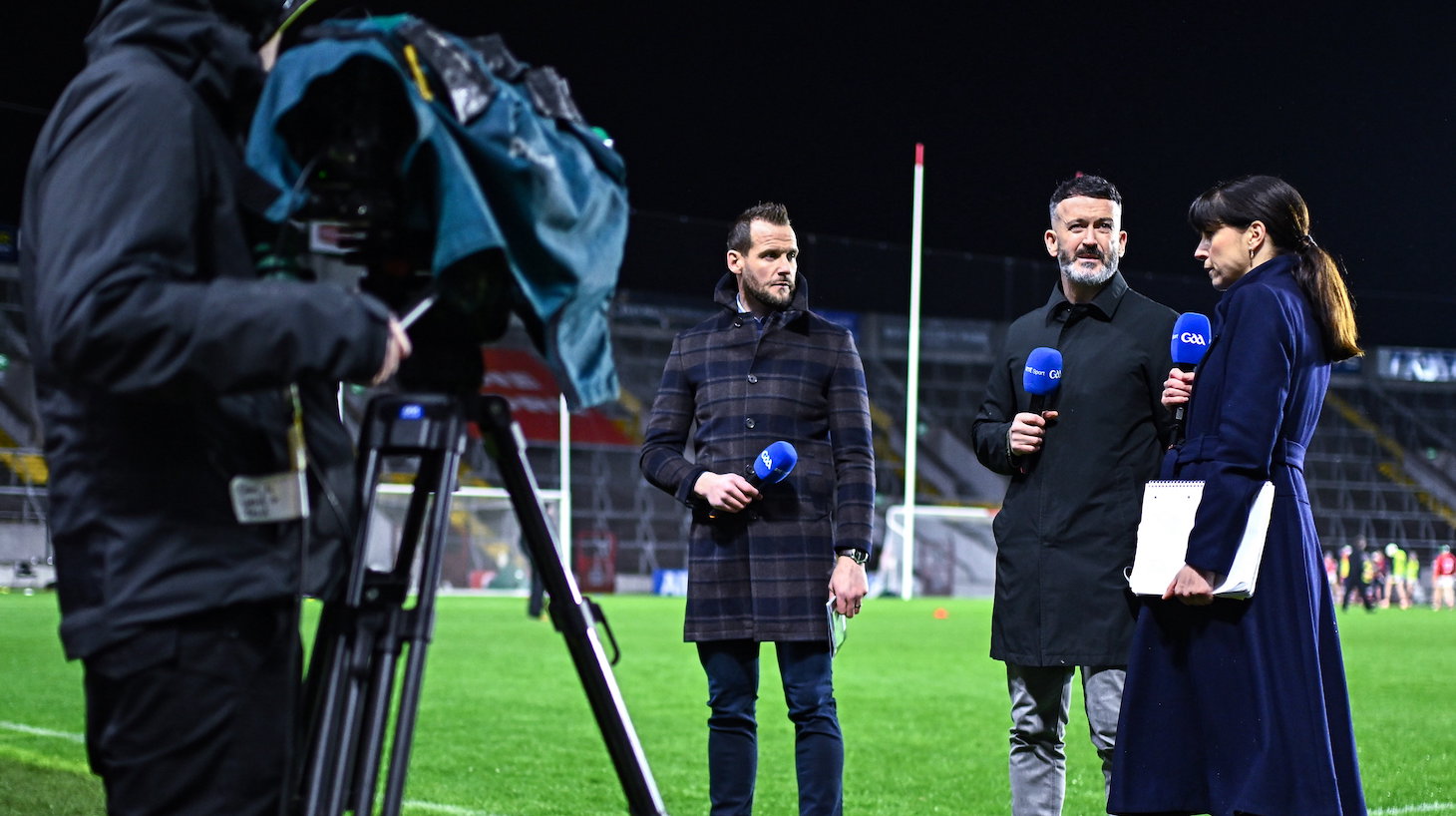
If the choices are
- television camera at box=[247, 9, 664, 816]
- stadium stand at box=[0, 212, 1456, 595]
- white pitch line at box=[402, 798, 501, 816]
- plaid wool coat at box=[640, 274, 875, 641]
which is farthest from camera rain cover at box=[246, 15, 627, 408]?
stadium stand at box=[0, 212, 1456, 595]

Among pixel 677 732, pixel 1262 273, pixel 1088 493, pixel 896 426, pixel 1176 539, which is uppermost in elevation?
pixel 896 426

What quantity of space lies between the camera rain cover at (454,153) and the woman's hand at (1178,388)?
6.16 feet

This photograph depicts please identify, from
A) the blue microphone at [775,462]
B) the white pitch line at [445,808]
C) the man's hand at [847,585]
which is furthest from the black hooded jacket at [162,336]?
the white pitch line at [445,808]

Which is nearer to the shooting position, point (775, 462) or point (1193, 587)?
point (1193, 587)

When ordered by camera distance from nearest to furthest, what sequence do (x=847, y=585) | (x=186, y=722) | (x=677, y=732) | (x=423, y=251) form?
1. (x=186, y=722)
2. (x=423, y=251)
3. (x=847, y=585)
4. (x=677, y=732)

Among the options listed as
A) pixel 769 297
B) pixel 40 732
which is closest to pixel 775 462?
pixel 769 297

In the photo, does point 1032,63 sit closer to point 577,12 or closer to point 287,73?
point 577,12

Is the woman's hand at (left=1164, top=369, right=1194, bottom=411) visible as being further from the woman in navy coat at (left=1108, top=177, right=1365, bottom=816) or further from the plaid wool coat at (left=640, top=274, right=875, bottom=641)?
the plaid wool coat at (left=640, top=274, right=875, bottom=641)

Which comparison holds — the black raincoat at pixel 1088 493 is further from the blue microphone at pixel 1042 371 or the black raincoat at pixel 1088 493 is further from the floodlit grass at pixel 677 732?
the floodlit grass at pixel 677 732

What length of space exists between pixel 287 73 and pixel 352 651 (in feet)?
1.97

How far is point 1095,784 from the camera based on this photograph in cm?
517

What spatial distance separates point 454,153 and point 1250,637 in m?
2.11

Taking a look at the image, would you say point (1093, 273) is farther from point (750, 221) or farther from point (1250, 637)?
point (1250, 637)

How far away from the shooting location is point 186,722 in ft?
4.91
